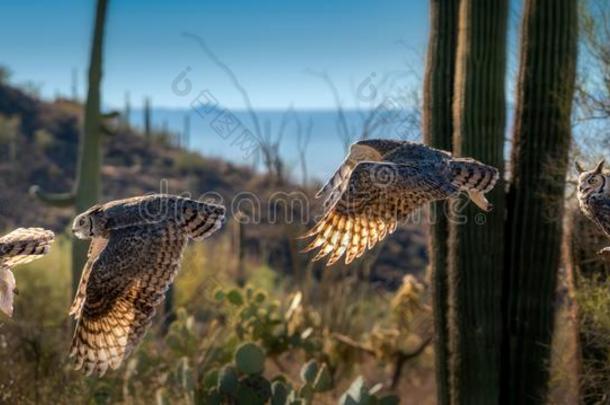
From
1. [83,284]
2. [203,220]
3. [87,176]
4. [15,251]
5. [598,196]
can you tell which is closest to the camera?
[15,251]

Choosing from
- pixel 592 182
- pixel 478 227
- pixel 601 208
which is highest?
pixel 592 182

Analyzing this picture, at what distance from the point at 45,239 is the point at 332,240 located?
1052 mm

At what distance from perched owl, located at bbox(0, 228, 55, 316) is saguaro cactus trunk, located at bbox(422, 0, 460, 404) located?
9.68 feet

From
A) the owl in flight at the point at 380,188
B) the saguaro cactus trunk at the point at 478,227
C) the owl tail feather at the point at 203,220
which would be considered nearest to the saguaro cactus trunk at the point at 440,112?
the saguaro cactus trunk at the point at 478,227

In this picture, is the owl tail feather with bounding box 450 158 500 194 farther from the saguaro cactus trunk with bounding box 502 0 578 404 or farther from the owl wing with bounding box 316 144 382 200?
the saguaro cactus trunk with bounding box 502 0 578 404

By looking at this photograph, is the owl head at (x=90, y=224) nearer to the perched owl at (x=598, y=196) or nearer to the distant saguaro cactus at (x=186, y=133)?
the perched owl at (x=598, y=196)

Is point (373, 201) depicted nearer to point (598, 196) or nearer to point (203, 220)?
point (203, 220)

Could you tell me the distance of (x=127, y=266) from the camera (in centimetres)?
340

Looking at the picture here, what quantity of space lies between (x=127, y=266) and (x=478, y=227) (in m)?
2.74

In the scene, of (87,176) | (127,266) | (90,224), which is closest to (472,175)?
(127,266)

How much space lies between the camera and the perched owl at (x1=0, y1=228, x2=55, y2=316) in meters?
3.17

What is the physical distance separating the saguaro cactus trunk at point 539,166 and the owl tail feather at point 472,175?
1935mm

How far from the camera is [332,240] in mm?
3352

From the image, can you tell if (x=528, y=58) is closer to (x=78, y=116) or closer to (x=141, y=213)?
(x=141, y=213)
